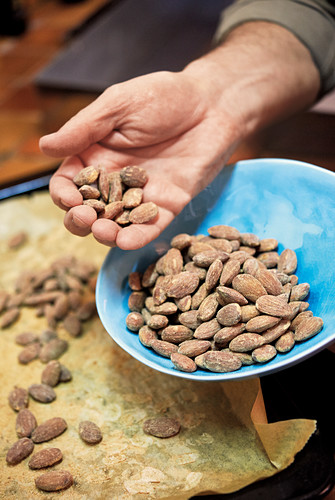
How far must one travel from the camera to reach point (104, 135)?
97cm

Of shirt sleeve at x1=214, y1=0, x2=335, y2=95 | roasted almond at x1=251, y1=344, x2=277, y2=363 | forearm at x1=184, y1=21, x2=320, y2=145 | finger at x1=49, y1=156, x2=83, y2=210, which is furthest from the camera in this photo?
shirt sleeve at x1=214, y1=0, x2=335, y2=95

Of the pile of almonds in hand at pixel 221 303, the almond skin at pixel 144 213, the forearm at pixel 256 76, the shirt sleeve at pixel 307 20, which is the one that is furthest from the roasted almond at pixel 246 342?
the shirt sleeve at pixel 307 20

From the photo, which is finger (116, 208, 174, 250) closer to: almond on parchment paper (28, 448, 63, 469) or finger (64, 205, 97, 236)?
finger (64, 205, 97, 236)

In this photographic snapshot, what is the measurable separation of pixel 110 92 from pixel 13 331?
604 mm

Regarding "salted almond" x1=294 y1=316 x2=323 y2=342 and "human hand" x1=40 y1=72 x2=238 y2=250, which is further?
"human hand" x1=40 y1=72 x2=238 y2=250

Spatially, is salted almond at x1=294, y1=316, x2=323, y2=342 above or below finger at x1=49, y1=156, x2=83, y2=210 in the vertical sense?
above

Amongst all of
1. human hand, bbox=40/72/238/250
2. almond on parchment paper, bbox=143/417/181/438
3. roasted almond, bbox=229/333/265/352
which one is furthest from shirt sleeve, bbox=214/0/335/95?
almond on parchment paper, bbox=143/417/181/438

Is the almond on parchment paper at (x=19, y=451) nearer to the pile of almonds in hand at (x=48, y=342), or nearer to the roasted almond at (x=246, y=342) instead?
the pile of almonds in hand at (x=48, y=342)

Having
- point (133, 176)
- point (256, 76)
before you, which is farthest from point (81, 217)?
point (256, 76)

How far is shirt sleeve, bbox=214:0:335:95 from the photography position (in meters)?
1.30

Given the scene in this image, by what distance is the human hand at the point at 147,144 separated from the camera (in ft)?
2.88

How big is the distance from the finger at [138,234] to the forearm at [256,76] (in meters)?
0.32

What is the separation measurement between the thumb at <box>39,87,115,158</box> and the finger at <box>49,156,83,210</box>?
1.0 inches

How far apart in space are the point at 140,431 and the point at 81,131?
1.86ft
